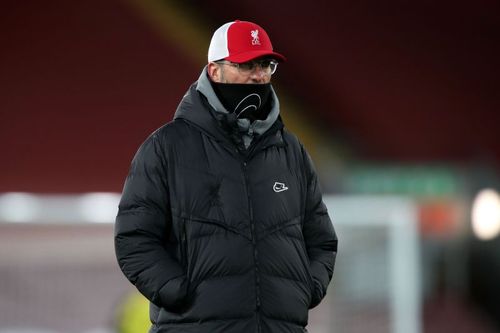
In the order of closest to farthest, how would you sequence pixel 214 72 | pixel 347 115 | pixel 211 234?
pixel 211 234, pixel 214 72, pixel 347 115

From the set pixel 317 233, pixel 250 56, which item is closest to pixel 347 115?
pixel 317 233

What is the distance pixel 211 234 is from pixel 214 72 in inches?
10.2

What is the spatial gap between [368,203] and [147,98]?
120 centimetres

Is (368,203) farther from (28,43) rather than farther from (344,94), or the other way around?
(28,43)

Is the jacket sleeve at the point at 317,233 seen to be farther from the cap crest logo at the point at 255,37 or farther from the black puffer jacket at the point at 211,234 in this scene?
the cap crest logo at the point at 255,37

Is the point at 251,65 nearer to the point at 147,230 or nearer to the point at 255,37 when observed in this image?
the point at 255,37

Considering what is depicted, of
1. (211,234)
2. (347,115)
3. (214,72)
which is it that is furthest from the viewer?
(347,115)

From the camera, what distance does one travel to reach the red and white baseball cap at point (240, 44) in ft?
4.90

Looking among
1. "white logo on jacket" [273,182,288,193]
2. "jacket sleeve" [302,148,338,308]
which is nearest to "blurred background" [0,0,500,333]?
"jacket sleeve" [302,148,338,308]

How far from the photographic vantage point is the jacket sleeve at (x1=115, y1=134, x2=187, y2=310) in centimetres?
143

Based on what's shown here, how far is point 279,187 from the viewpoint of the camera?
1.50m

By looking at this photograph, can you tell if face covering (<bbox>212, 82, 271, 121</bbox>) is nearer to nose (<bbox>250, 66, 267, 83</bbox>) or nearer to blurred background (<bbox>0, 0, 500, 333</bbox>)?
nose (<bbox>250, 66, 267, 83</bbox>)

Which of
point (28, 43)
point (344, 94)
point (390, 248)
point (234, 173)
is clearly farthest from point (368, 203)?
point (234, 173)

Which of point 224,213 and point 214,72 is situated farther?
point 214,72
